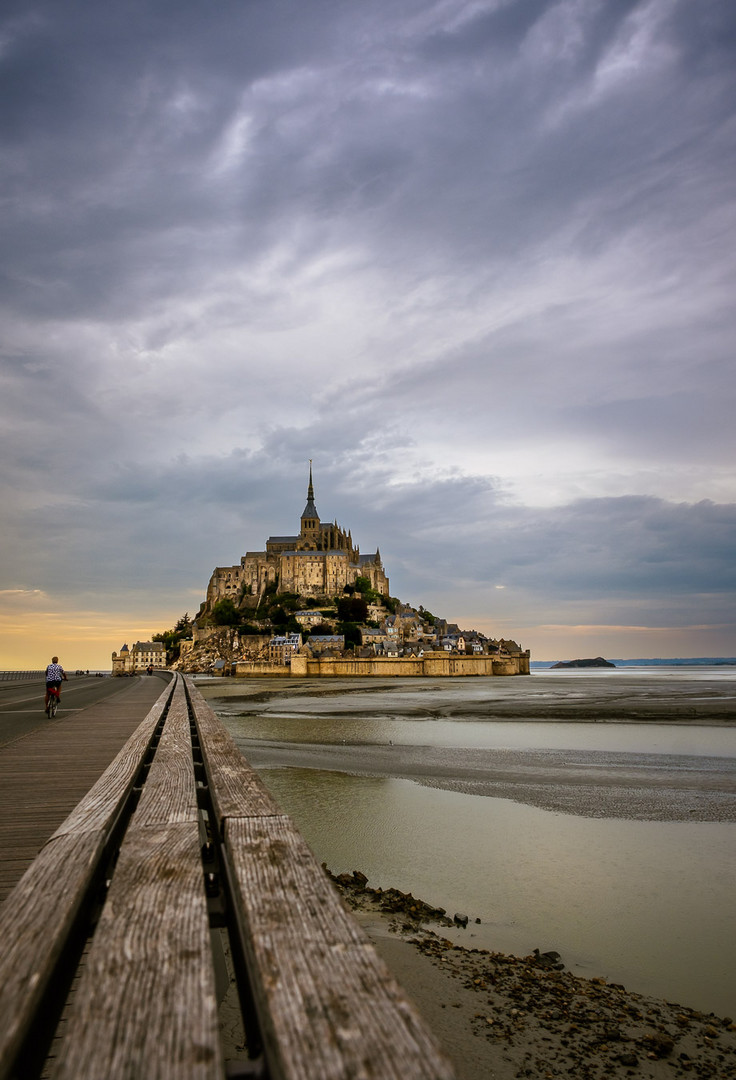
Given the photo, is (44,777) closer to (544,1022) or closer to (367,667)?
(544,1022)

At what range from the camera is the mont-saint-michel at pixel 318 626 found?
9325cm

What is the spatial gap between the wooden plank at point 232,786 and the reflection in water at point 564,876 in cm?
285

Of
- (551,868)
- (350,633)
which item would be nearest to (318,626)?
(350,633)

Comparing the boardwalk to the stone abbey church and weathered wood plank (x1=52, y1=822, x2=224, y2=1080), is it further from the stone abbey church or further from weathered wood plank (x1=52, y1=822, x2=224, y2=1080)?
the stone abbey church

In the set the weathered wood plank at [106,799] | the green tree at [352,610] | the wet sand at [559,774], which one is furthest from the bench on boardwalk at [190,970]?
the green tree at [352,610]

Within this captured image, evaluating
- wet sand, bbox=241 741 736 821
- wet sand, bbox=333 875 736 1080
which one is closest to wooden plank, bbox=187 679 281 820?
wet sand, bbox=333 875 736 1080

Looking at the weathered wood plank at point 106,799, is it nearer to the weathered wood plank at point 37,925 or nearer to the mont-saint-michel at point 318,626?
the weathered wood plank at point 37,925

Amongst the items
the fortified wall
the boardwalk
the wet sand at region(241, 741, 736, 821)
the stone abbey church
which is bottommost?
the fortified wall

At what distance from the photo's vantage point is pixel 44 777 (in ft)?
19.5

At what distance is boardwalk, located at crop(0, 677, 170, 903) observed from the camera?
374 centimetres

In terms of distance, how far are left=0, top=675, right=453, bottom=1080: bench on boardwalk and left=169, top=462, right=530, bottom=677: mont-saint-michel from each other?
87.9 m

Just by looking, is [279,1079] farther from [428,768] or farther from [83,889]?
[428,768]

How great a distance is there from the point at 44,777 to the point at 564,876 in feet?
17.1

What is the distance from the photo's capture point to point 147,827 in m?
2.19
